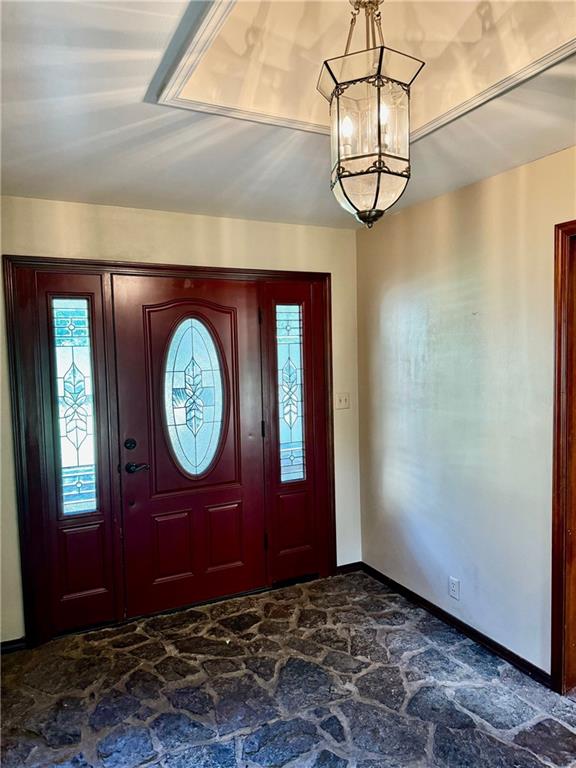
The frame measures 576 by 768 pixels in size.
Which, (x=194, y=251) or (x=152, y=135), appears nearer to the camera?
(x=152, y=135)

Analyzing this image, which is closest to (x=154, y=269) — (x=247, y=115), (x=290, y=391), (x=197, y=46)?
(x=290, y=391)

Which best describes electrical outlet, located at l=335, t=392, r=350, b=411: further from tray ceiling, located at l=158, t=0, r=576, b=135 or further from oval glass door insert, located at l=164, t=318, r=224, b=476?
tray ceiling, located at l=158, t=0, r=576, b=135

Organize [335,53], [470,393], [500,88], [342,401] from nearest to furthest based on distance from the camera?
[500,88]
[335,53]
[470,393]
[342,401]

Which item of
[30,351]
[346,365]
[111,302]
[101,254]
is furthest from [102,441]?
[346,365]

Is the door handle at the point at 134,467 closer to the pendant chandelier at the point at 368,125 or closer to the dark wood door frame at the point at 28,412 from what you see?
the dark wood door frame at the point at 28,412

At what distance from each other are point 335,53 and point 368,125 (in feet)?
2.38

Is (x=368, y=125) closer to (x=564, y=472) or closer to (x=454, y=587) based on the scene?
(x=564, y=472)

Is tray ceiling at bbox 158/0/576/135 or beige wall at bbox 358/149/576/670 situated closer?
tray ceiling at bbox 158/0/576/135

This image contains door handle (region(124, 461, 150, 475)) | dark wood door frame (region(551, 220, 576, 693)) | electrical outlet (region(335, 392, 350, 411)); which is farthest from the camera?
electrical outlet (region(335, 392, 350, 411))

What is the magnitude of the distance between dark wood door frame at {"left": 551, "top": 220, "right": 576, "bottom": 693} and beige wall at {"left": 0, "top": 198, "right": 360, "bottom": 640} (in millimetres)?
1605

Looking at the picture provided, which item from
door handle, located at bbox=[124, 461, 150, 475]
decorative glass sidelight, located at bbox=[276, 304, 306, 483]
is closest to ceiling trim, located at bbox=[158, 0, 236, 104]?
decorative glass sidelight, located at bbox=[276, 304, 306, 483]

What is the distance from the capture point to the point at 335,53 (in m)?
1.85

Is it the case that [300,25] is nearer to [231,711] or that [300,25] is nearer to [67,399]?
[67,399]

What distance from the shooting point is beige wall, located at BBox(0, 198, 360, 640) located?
9.00 ft
